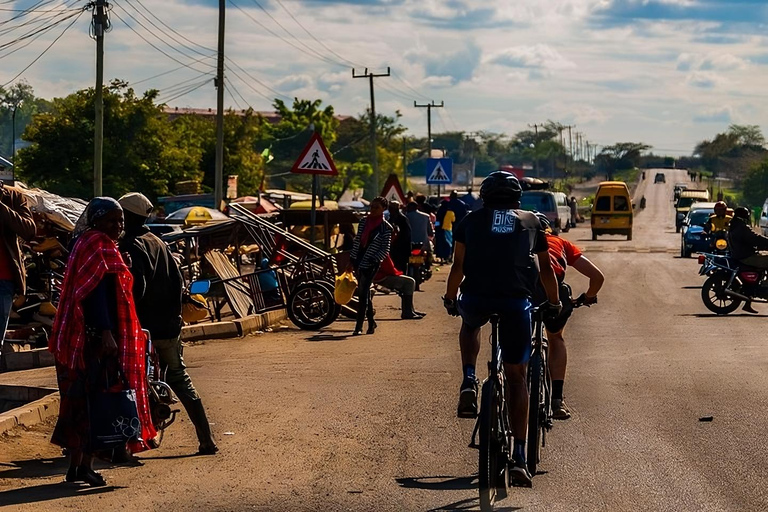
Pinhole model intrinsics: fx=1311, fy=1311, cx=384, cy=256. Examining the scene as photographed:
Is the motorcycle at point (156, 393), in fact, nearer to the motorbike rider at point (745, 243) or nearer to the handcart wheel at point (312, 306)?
the handcart wheel at point (312, 306)

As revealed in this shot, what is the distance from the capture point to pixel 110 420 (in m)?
7.39

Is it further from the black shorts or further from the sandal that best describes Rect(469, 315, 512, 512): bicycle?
the sandal

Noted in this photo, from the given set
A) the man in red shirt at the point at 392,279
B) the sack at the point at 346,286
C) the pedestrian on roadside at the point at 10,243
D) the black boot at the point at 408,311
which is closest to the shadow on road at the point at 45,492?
the pedestrian on roadside at the point at 10,243

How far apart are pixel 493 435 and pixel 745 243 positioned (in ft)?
46.8

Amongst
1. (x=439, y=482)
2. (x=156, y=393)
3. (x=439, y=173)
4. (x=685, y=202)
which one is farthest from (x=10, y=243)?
(x=685, y=202)

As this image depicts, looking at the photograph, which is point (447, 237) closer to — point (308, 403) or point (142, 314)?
point (308, 403)

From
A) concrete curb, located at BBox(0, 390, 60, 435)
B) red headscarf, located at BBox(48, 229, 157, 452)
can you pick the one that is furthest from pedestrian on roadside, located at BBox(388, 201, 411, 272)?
red headscarf, located at BBox(48, 229, 157, 452)

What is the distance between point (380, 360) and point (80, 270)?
21.5ft

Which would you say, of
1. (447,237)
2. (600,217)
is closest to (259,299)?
(447,237)

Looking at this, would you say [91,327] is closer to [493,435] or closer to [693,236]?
[493,435]

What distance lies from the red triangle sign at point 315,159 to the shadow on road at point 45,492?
37.9 ft

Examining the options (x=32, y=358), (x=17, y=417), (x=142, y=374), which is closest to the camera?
(x=142, y=374)

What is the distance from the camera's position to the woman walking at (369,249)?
1628 centimetres

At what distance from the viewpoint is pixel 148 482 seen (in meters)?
7.64
